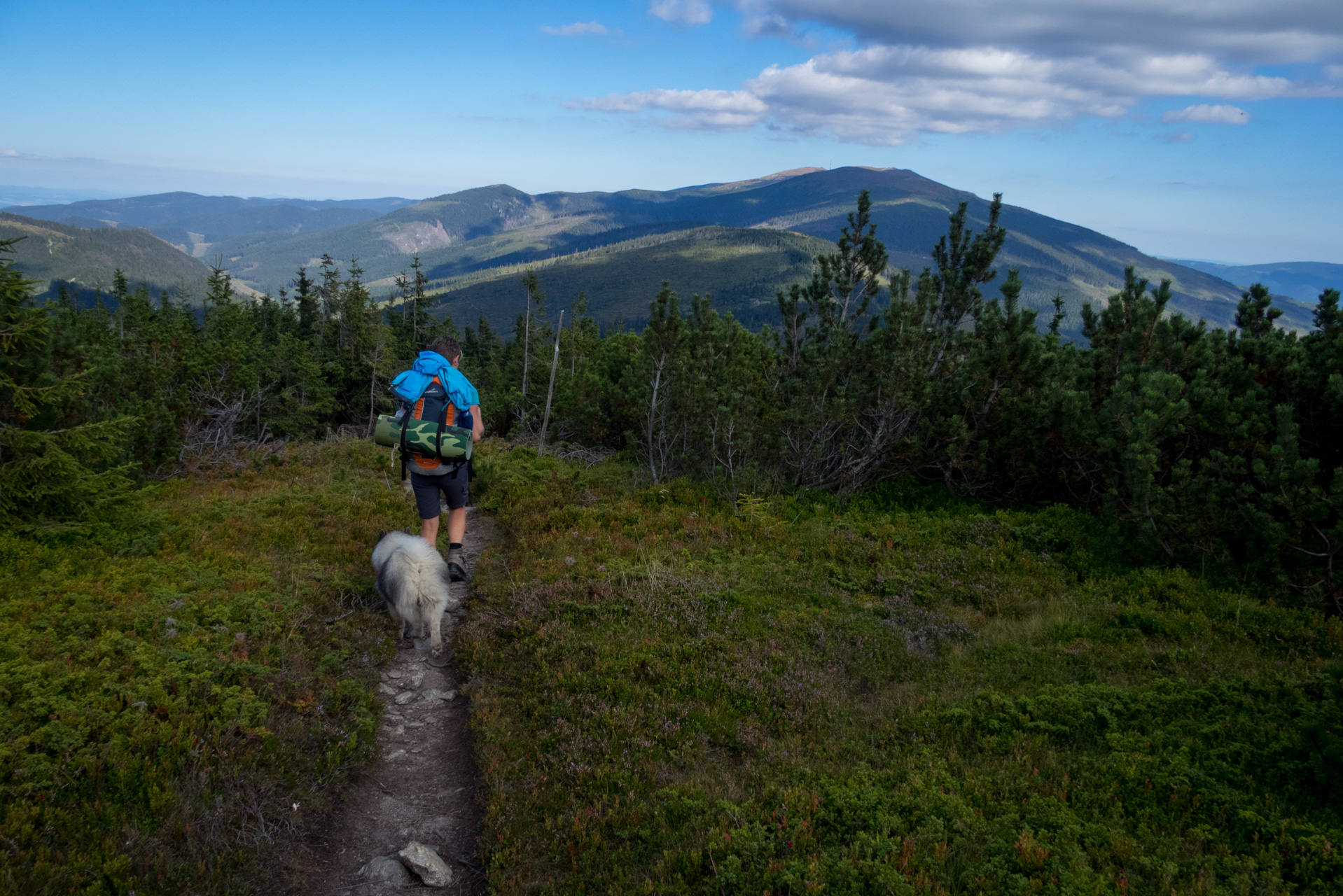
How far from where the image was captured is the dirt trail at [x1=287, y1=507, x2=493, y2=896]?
4.28 m

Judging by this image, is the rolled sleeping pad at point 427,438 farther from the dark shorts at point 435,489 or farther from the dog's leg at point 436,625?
the dog's leg at point 436,625

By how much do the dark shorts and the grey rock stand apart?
13.6 feet

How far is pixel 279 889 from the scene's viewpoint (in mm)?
4051

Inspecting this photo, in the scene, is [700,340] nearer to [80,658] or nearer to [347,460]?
[347,460]

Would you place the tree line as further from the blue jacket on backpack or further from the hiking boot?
the hiking boot

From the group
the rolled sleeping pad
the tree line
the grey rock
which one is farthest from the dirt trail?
the tree line

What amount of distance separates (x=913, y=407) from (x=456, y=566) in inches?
293

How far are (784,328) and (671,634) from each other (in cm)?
802

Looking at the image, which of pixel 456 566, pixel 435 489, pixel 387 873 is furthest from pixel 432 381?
pixel 387 873

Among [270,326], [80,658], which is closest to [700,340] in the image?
[80,658]

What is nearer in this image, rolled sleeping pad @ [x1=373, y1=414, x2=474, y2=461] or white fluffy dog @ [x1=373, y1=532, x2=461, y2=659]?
white fluffy dog @ [x1=373, y1=532, x2=461, y2=659]

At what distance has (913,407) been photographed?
35.3 ft

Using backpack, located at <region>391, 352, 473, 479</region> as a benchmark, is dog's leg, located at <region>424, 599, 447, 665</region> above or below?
below

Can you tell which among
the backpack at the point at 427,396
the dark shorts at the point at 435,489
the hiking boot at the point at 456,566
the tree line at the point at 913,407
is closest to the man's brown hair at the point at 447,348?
the backpack at the point at 427,396
